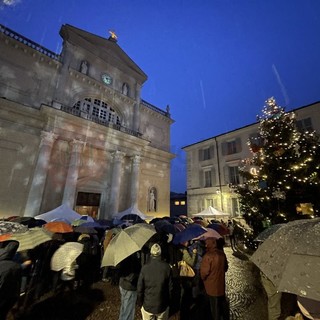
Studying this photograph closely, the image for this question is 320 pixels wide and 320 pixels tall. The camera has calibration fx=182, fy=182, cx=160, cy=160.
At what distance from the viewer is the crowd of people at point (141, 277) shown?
311 cm

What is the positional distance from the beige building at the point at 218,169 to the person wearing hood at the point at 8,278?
71.5 ft

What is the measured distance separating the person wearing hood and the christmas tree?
937 cm

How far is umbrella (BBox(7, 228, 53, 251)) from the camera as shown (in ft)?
14.2

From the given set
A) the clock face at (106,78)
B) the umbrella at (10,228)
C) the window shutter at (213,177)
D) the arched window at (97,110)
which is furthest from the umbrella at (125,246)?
the window shutter at (213,177)

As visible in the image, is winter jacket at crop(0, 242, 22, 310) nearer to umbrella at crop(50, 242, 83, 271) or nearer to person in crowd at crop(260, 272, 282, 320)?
umbrella at crop(50, 242, 83, 271)

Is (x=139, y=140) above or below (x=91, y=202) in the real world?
above

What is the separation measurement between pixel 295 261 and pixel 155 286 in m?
2.28

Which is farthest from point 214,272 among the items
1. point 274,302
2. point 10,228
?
point 10,228

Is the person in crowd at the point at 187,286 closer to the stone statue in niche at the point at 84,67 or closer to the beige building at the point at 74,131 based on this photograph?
the beige building at the point at 74,131

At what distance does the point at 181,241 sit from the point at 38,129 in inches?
625

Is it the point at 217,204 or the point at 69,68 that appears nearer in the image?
the point at 69,68

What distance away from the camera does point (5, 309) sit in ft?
10.1

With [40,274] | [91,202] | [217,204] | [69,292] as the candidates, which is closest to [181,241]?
[69,292]

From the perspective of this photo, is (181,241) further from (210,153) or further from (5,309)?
(210,153)
